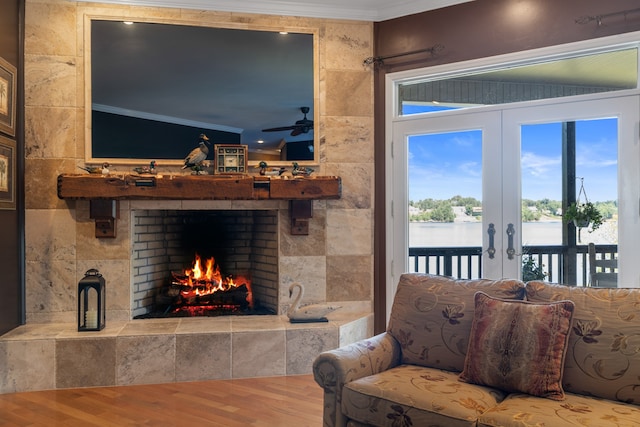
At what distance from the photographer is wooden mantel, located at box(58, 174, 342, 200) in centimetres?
369

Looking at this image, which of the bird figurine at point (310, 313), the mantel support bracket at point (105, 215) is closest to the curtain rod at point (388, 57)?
the bird figurine at point (310, 313)

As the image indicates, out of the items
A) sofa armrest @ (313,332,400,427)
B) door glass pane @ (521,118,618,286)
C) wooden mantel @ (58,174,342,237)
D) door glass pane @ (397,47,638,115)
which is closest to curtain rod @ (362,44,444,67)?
door glass pane @ (397,47,638,115)

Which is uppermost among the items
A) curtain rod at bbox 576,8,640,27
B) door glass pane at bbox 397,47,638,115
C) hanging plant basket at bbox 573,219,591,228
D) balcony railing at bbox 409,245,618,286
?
curtain rod at bbox 576,8,640,27

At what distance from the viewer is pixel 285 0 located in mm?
4125

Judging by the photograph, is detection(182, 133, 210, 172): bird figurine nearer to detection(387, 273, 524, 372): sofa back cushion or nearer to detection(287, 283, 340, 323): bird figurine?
detection(287, 283, 340, 323): bird figurine

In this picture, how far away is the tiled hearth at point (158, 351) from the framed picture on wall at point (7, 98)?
1.49 meters

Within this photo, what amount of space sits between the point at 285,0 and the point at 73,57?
5.75 ft

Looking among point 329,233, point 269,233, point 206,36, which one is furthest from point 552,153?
point 206,36

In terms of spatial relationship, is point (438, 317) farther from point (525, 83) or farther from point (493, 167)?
point (525, 83)

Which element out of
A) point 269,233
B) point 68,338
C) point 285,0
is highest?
point 285,0

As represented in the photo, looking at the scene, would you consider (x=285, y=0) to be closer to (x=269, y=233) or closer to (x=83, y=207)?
(x=269, y=233)

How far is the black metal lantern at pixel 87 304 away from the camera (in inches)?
144

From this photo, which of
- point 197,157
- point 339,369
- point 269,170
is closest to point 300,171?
point 269,170

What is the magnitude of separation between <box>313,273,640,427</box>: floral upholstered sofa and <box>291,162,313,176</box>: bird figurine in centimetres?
191
